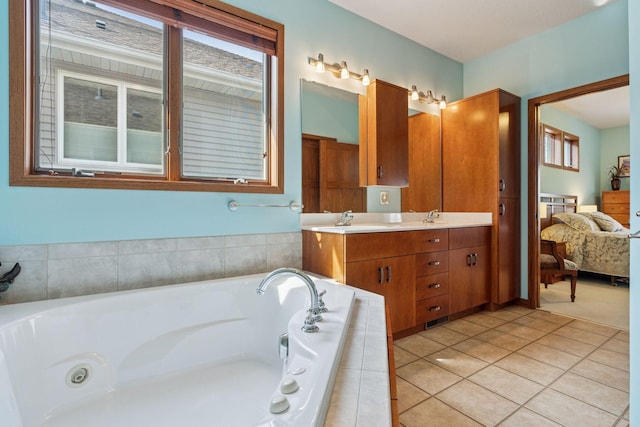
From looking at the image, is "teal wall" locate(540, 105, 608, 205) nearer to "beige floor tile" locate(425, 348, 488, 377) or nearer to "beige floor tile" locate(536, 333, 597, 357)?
"beige floor tile" locate(536, 333, 597, 357)

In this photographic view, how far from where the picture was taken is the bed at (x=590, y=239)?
13.0ft

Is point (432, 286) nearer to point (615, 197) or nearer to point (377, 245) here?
point (377, 245)

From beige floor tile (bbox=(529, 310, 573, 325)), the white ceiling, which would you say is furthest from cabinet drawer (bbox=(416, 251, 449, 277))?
the white ceiling

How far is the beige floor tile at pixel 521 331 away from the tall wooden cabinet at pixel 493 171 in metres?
0.35

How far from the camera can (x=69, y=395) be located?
131cm

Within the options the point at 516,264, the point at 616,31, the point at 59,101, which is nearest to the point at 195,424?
the point at 59,101

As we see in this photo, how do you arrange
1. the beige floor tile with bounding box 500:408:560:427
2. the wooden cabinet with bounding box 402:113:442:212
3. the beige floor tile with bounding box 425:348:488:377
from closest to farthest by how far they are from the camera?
the beige floor tile with bounding box 500:408:560:427 → the beige floor tile with bounding box 425:348:488:377 → the wooden cabinet with bounding box 402:113:442:212

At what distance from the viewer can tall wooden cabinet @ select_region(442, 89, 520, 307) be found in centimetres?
299

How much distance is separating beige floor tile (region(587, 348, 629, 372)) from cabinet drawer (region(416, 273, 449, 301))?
3.33 feet

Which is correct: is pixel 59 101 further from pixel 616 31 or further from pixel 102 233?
pixel 616 31

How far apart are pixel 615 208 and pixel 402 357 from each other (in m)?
6.21

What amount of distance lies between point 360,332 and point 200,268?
1.22 m

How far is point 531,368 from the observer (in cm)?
200

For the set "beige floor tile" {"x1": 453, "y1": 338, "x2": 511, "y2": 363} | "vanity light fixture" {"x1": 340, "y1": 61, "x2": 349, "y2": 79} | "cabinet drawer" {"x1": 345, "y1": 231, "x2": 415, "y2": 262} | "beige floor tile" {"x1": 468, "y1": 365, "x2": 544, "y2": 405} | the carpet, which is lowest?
"beige floor tile" {"x1": 468, "y1": 365, "x2": 544, "y2": 405}
